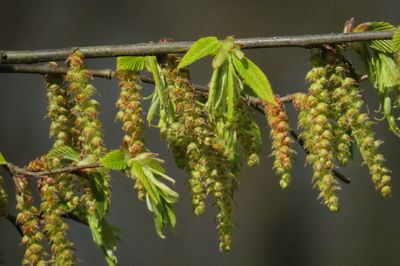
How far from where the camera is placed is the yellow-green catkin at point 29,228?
65cm

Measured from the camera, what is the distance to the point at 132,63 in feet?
2.37

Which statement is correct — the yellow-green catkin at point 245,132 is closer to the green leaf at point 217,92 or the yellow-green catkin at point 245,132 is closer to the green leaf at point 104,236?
the green leaf at point 217,92

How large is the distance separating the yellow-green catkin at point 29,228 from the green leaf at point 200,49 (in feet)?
0.68

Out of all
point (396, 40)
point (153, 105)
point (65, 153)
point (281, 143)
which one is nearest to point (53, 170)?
point (65, 153)

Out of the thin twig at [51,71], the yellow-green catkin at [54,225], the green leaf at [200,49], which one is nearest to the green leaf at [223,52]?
the green leaf at [200,49]

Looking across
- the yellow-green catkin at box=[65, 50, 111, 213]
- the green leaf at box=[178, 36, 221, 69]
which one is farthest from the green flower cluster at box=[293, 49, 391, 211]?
the yellow-green catkin at box=[65, 50, 111, 213]

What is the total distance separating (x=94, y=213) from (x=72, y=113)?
0.36 ft

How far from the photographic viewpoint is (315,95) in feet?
2.19

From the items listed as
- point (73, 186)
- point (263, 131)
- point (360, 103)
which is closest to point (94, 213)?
point (73, 186)

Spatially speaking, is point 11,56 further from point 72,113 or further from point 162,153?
point 162,153

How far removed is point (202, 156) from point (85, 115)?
13 centimetres

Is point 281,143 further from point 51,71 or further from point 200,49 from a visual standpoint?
point 51,71

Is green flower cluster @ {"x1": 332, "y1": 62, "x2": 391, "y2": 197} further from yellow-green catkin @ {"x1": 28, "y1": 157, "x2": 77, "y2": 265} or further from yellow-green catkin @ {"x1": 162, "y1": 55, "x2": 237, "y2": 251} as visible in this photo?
yellow-green catkin @ {"x1": 28, "y1": 157, "x2": 77, "y2": 265}

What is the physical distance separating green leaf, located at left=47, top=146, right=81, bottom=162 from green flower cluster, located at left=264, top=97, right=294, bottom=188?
20cm
